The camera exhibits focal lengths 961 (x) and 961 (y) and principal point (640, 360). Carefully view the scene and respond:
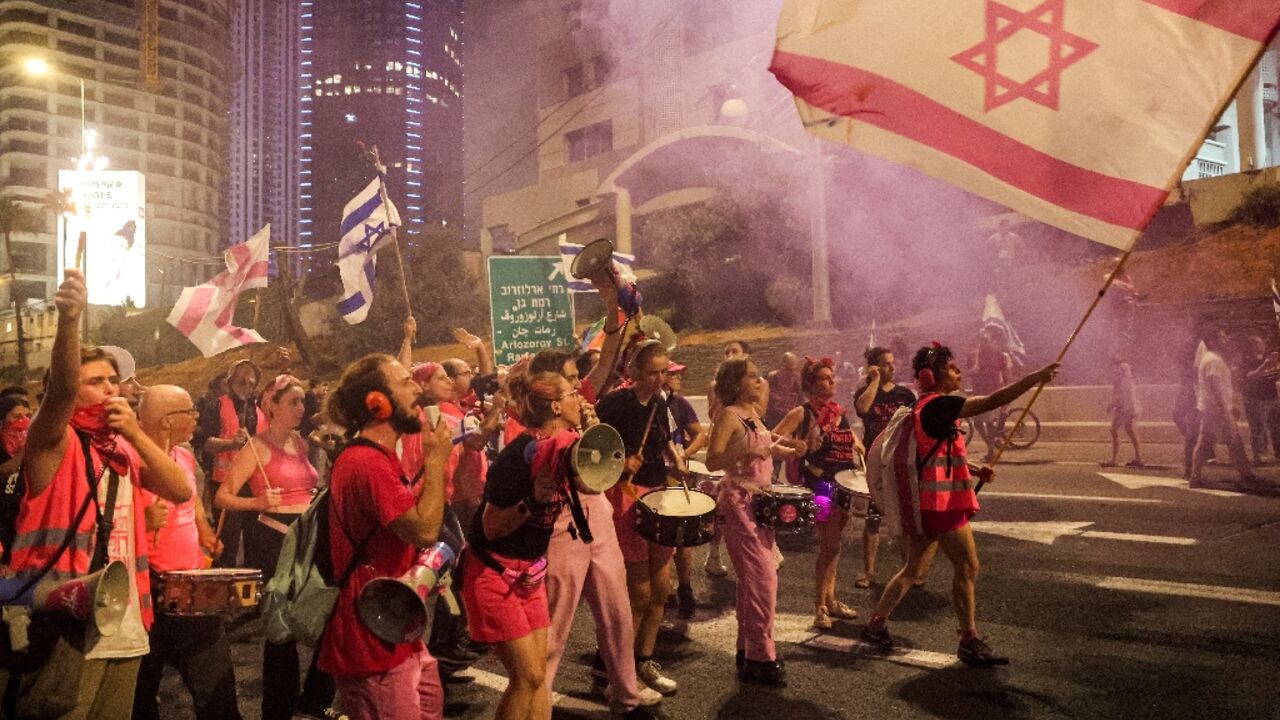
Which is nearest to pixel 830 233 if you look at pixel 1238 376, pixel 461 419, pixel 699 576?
pixel 1238 376

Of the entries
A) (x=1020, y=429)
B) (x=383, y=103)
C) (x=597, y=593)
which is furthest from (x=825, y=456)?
(x=383, y=103)

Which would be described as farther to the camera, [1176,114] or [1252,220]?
[1252,220]

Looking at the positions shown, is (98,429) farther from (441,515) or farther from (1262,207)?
(1262,207)

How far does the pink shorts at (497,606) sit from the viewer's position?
347 cm

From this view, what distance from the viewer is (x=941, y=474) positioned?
5.35m

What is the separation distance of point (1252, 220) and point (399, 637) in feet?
77.8

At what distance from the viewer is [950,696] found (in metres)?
4.87

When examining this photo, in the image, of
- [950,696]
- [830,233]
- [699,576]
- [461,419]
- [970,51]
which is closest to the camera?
[970,51]

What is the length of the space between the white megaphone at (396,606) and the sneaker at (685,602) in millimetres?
3902

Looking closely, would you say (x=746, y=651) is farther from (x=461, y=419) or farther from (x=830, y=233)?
(x=830, y=233)

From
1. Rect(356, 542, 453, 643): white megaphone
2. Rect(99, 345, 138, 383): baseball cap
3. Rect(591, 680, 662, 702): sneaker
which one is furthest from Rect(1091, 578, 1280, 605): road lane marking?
Rect(99, 345, 138, 383): baseball cap

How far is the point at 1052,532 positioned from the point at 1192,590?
231cm

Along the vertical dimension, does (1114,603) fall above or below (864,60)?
below

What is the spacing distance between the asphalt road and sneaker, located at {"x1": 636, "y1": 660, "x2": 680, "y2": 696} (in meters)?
0.09
